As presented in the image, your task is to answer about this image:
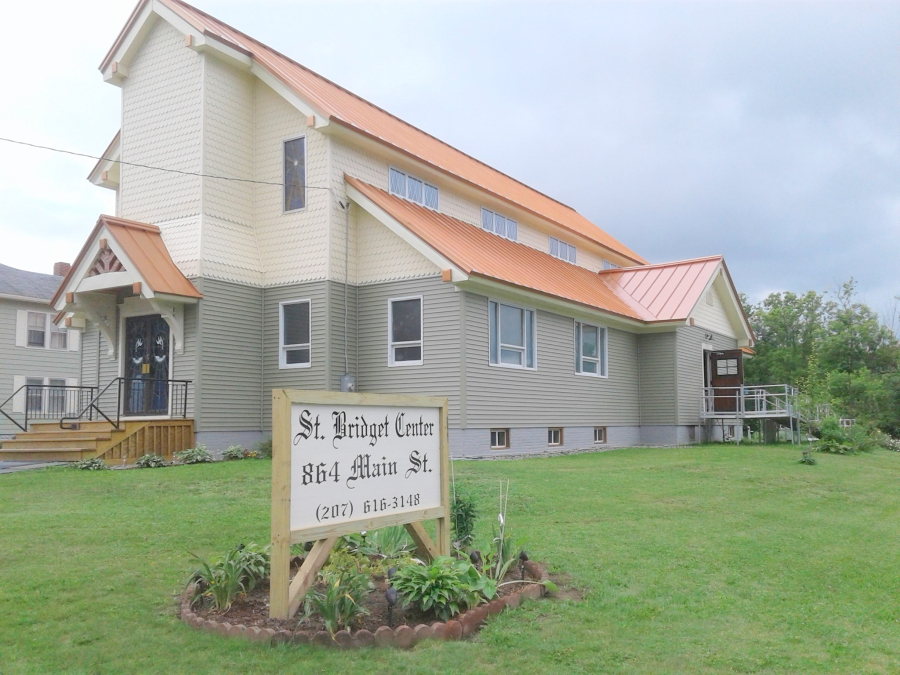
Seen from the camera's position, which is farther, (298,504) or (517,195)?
(517,195)

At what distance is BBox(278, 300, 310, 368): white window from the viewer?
19.2m

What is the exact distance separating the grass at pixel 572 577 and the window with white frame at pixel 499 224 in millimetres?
11569

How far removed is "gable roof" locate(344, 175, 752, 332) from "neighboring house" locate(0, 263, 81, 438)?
17.0 metres

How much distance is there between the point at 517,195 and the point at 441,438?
22649mm

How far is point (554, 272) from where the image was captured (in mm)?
24172

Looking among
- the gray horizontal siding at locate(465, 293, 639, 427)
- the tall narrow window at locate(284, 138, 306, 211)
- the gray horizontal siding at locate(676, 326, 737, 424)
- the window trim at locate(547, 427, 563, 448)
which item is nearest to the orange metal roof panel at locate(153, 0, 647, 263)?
the tall narrow window at locate(284, 138, 306, 211)

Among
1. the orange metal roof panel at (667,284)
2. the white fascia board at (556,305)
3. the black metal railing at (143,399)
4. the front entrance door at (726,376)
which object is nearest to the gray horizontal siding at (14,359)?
the black metal railing at (143,399)

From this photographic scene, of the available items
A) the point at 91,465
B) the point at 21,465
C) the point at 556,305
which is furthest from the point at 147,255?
the point at 556,305

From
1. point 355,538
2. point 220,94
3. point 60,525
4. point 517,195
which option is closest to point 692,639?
point 355,538

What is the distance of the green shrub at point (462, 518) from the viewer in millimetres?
7660

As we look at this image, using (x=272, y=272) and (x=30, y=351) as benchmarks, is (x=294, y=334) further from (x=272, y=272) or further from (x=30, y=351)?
(x=30, y=351)

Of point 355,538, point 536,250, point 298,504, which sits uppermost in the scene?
point 536,250

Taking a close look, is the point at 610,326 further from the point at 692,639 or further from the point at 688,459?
the point at 692,639

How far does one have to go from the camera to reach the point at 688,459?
59.8 ft
